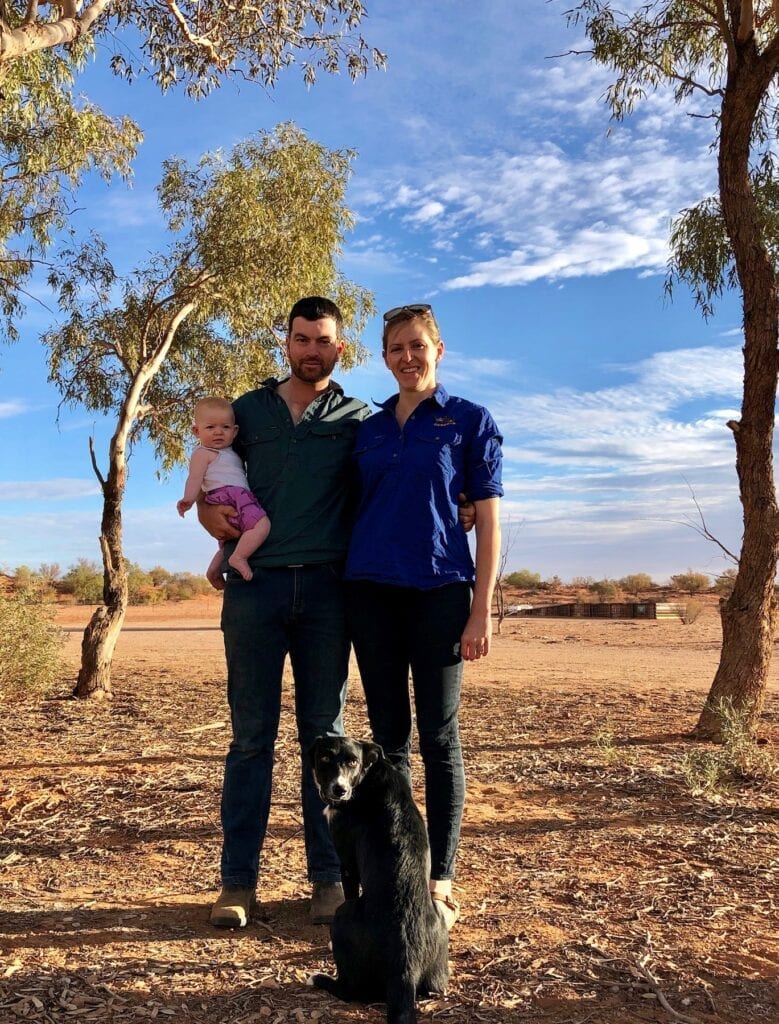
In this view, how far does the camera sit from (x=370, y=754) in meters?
2.93

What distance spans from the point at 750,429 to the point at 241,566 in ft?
18.2

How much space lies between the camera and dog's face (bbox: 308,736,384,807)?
2791mm

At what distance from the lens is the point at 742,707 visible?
738 cm

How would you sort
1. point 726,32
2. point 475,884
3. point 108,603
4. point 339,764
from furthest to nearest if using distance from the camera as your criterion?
point 108,603, point 726,32, point 475,884, point 339,764

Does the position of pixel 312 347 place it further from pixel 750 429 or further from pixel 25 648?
pixel 25 648

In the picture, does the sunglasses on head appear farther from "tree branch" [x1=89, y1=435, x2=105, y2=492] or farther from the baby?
"tree branch" [x1=89, y1=435, x2=105, y2=492]

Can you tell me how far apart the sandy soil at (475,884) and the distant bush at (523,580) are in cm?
3244

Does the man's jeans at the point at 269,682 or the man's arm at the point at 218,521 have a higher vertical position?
the man's arm at the point at 218,521

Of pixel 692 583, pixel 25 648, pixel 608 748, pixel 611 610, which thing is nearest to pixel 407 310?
pixel 608 748

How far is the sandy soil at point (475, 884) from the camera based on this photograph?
9.68ft

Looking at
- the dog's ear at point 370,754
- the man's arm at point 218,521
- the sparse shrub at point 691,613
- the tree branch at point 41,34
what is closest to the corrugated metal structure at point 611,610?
the sparse shrub at point 691,613

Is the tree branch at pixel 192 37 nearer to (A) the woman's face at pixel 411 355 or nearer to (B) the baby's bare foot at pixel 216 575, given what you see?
(A) the woman's face at pixel 411 355

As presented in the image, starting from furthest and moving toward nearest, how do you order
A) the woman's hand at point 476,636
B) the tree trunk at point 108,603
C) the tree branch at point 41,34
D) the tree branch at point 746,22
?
1. the tree trunk at point 108,603
2. the tree branch at point 746,22
3. the tree branch at point 41,34
4. the woman's hand at point 476,636

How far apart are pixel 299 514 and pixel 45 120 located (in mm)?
9024
